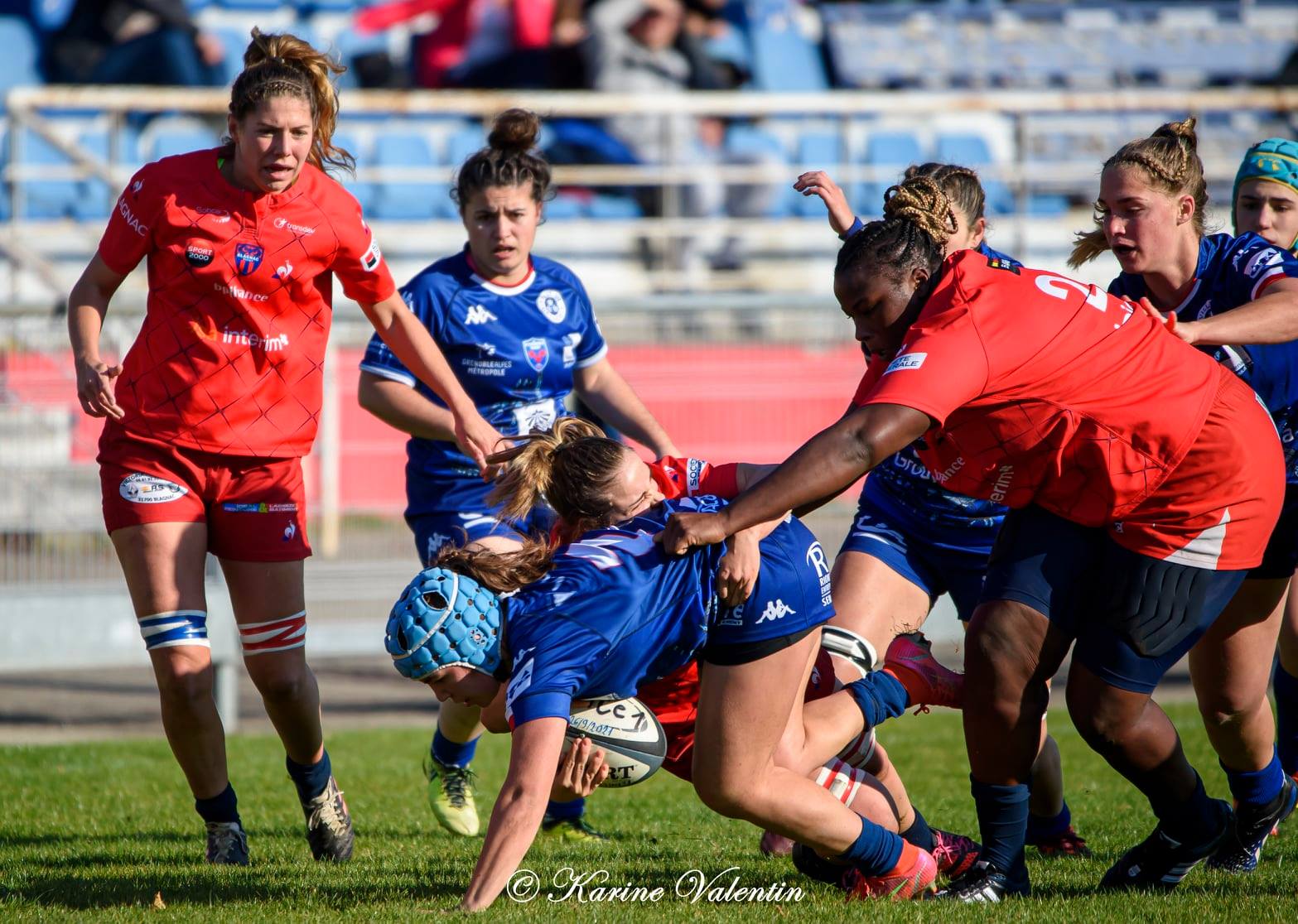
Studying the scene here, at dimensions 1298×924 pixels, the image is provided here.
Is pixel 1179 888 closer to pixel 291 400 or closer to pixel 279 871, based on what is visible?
pixel 279 871

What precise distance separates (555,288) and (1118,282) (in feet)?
7.21

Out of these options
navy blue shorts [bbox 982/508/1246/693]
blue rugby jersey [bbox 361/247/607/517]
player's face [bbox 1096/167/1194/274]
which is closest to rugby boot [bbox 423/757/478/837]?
blue rugby jersey [bbox 361/247/607/517]

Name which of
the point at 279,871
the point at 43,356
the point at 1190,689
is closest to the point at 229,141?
the point at 279,871

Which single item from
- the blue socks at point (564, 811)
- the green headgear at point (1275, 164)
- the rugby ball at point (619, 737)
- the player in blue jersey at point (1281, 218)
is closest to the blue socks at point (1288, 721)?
the player in blue jersey at point (1281, 218)

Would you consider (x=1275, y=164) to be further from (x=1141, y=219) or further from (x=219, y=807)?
(x=219, y=807)

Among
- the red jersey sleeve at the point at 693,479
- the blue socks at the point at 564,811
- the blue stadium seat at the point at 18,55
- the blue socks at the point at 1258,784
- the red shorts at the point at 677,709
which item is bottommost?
the blue socks at the point at 564,811

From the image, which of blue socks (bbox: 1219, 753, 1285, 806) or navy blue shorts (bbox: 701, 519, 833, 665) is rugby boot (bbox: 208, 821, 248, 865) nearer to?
navy blue shorts (bbox: 701, 519, 833, 665)

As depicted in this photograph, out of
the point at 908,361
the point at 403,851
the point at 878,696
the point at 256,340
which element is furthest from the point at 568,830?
the point at 908,361

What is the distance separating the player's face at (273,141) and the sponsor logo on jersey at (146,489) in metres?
1.02

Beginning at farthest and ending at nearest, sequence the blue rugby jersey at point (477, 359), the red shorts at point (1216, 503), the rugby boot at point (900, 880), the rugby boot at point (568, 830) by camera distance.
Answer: the blue rugby jersey at point (477, 359) → the rugby boot at point (568, 830) → the rugby boot at point (900, 880) → the red shorts at point (1216, 503)

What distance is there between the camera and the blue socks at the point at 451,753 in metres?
5.54

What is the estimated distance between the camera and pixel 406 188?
19.3 m

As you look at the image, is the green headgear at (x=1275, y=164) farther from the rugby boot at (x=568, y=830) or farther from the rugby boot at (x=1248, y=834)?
the rugby boot at (x=568, y=830)

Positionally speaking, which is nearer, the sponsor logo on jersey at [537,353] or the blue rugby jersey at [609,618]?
the blue rugby jersey at [609,618]
